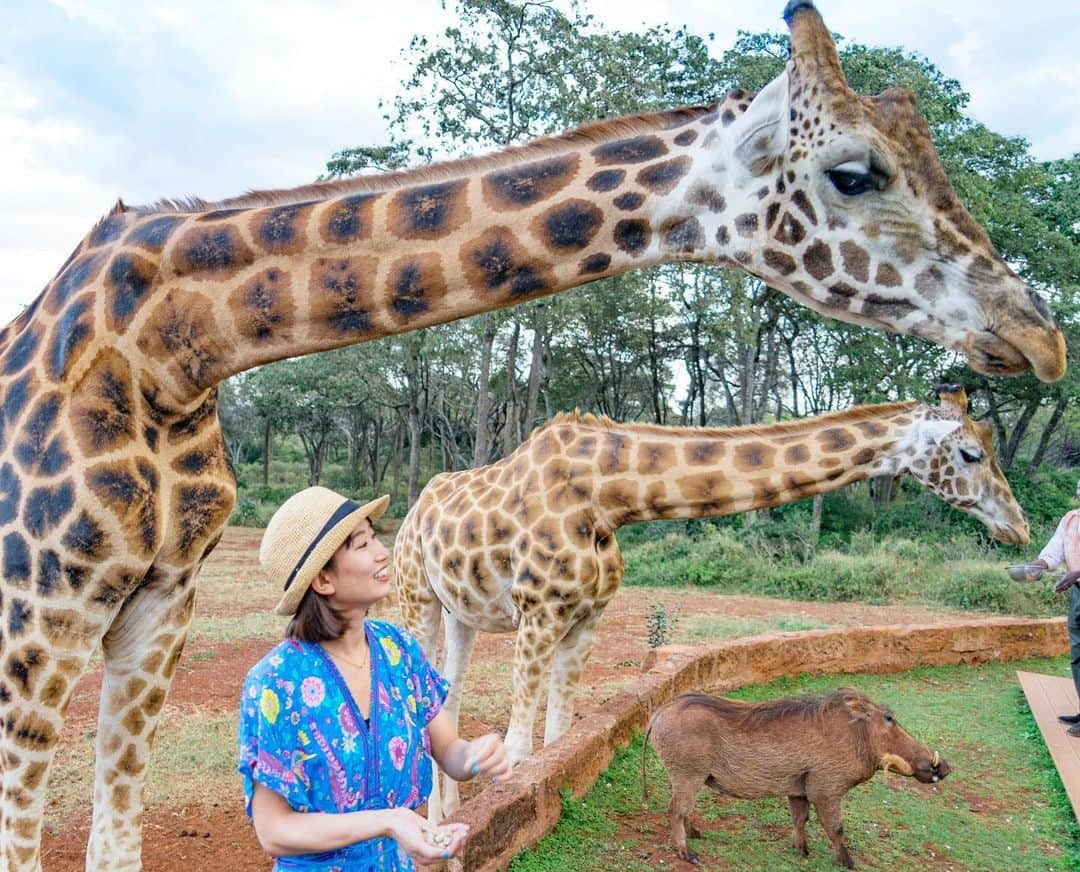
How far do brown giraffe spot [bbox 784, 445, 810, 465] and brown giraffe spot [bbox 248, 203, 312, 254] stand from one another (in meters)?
2.96

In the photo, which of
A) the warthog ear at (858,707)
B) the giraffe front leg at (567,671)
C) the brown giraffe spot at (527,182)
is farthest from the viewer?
the giraffe front leg at (567,671)

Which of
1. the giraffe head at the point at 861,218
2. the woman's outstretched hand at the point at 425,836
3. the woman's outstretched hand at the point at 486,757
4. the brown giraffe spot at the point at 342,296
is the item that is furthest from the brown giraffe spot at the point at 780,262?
the woman's outstretched hand at the point at 425,836

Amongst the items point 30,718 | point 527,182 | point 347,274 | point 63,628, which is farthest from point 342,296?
point 30,718

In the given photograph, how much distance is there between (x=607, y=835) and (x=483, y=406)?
1714 centimetres

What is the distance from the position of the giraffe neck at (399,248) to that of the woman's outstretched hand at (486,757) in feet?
3.61

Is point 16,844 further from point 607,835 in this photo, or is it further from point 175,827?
point 607,835

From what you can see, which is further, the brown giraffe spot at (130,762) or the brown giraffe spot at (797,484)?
the brown giraffe spot at (797,484)

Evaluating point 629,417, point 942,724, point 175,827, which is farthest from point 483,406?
point 175,827

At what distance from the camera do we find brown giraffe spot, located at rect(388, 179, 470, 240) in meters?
2.47

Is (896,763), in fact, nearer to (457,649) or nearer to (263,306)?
(457,649)

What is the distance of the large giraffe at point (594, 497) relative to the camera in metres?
4.73

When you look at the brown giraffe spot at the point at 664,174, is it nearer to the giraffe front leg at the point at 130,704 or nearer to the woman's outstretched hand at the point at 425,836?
the woman's outstretched hand at the point at 425,836

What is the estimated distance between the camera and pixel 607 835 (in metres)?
4.71

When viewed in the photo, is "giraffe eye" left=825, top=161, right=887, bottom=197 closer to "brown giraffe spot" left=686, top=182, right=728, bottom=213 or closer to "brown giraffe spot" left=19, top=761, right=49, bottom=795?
"brown giraffe spot" left=686, top=182, right=728, bottom=213
